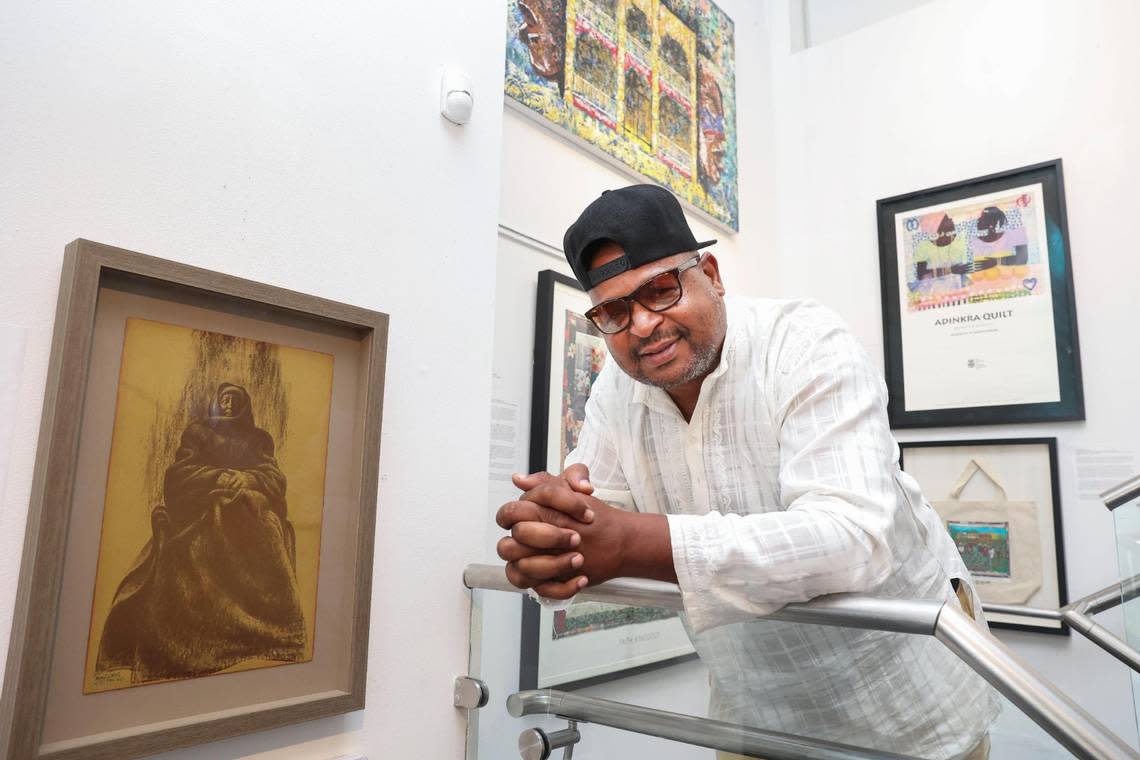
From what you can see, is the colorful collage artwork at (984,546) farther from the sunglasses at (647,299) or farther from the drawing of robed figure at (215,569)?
the drawing of robed figure at (215,569)

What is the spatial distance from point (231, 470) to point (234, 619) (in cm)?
22

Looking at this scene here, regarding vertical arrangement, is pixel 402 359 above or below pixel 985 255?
below

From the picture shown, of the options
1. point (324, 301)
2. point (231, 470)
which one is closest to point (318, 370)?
point (324, 301)

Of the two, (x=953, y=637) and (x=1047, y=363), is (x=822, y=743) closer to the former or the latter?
(x=953, y=637)

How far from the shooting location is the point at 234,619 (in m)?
1.10

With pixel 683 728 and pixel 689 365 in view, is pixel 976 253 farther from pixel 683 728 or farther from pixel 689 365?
pixel 683 728

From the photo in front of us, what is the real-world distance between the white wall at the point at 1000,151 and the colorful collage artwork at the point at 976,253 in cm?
14

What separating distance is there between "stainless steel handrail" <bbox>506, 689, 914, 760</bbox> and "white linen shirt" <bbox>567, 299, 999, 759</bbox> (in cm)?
2

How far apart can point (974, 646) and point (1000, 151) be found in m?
2.83

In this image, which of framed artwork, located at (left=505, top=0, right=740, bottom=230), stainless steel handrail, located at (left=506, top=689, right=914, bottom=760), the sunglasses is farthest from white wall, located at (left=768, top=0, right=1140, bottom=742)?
the sunglasses

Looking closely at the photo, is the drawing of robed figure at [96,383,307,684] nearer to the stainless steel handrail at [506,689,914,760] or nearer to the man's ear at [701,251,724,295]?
the stainless steel handrail at [506,689,914,760]

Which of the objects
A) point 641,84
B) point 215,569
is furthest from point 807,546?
point 641,84

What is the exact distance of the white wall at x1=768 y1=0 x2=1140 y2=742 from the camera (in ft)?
8.46

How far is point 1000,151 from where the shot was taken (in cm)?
297
